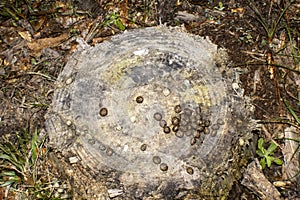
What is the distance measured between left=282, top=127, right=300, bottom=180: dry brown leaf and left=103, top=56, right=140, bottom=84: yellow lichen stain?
3.38ft

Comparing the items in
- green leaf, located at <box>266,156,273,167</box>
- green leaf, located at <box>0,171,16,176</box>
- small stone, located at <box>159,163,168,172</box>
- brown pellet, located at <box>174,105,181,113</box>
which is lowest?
green leaf, located at <box>0,171,16,176</box>

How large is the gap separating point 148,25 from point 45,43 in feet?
2.33

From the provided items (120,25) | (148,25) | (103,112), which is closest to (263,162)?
(103,112)

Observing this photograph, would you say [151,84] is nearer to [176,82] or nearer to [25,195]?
[176,82]

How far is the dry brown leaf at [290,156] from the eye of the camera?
8.65ft

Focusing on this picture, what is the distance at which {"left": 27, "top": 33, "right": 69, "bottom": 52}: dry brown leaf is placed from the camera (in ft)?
10.0

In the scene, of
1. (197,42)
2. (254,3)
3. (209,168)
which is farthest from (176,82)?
(254,3)

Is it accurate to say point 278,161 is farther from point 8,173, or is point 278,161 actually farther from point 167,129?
point 8,173

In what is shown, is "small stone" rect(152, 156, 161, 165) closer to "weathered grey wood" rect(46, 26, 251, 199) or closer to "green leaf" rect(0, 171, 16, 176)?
"weathered grey wood" rect(46, 26, 251, 199)

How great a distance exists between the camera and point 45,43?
3.06 m

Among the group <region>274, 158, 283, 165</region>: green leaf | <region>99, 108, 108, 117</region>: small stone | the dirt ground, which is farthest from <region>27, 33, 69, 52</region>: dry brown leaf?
<region>274, 158, 283, 165</region>: green leaf

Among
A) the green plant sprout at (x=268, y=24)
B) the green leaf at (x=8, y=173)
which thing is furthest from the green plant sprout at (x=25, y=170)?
the green plant sprout at (x=268, y=24)

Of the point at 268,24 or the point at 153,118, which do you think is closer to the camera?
the point at 153,118

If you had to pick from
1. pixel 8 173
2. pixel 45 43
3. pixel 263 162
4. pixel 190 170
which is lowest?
pixel 8 173
